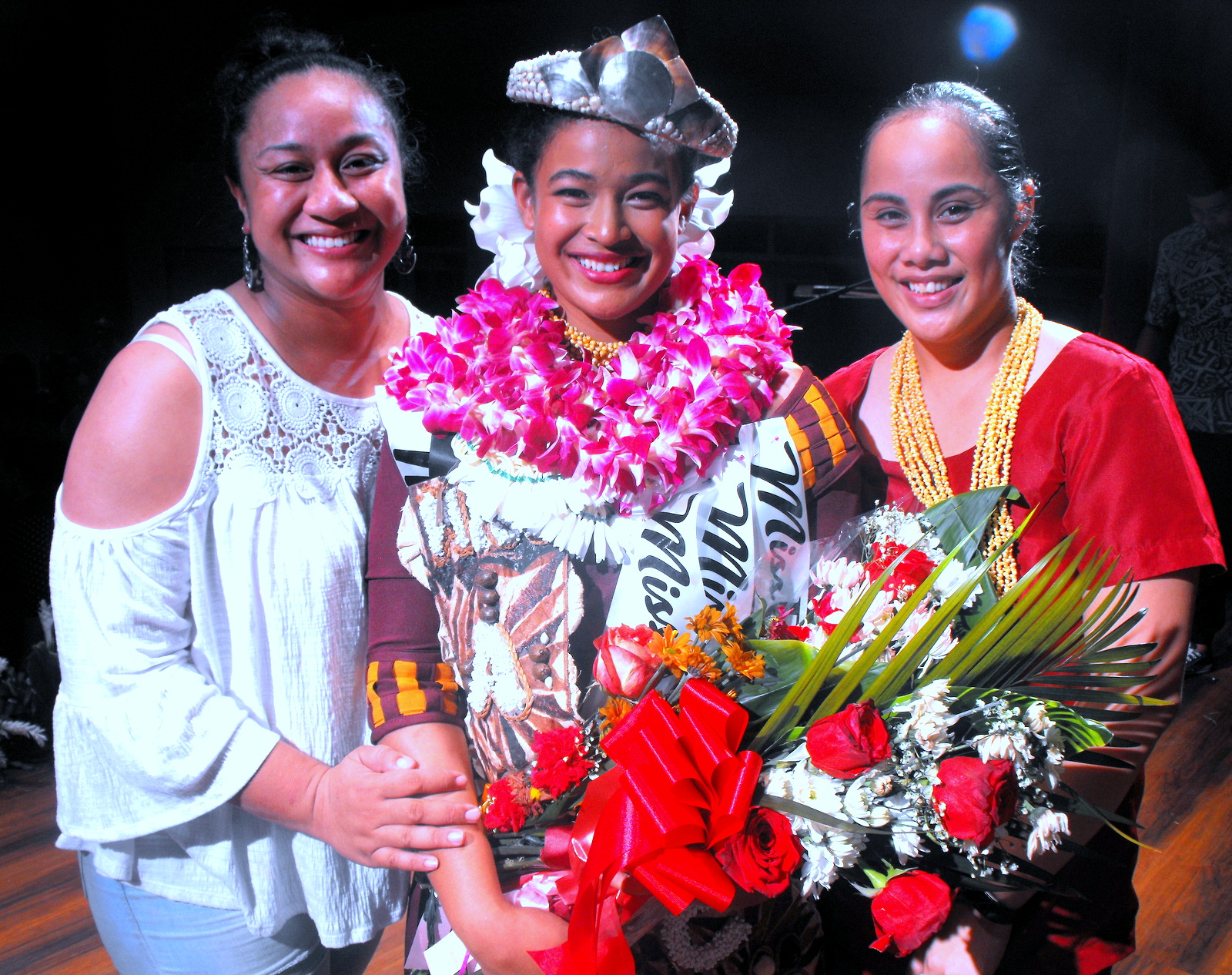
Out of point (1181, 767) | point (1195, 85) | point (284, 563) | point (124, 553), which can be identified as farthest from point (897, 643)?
point (1181, 767)

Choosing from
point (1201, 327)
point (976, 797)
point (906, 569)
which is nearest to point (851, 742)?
point (976, 797)

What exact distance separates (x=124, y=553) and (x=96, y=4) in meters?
0.84

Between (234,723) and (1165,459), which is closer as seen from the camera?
(1165,459)

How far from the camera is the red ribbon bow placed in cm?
88

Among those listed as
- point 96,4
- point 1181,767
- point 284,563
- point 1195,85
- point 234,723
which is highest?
point 96,4

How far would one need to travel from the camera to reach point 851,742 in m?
0.85

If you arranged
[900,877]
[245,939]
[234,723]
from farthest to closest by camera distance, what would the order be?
[245,939]
[234,723]
[900,877]

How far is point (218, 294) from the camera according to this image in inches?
48.4

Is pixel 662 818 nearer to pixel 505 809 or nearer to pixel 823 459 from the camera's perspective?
pixel 505 809

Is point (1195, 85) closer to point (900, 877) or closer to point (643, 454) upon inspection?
point (643, 454)

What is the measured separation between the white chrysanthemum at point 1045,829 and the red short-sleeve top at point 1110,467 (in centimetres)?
29

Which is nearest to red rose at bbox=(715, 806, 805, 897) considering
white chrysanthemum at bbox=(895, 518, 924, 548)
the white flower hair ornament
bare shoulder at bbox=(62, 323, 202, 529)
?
white chrysanthemum at bbox=(895, 518, 924, 548)

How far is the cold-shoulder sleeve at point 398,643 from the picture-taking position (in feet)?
3.78

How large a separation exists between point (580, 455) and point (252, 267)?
51 centimetres
